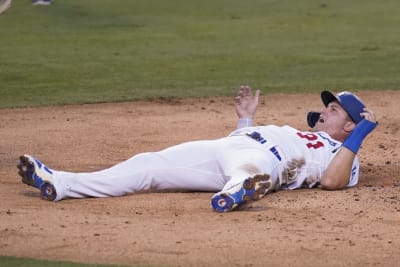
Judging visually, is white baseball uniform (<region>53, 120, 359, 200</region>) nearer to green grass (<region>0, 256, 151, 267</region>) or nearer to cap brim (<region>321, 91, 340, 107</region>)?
cap brim (<region>321, 91, 340, 107</region>)

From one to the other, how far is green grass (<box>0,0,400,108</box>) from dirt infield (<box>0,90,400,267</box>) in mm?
2980

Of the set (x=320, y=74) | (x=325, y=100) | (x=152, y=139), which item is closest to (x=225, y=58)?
(x=320, y=74)

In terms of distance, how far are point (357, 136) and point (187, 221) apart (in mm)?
1406

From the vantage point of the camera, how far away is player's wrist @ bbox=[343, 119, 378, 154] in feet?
23.6

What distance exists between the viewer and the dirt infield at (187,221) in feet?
18.9

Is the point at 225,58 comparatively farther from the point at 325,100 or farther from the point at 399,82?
the point at 325,100

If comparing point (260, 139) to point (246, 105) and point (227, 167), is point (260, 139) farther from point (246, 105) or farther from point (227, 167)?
point (246, 105)

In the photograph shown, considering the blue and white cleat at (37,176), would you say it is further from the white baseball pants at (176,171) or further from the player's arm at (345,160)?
the player's arm at (345,160)

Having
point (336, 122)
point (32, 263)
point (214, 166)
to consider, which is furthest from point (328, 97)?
point (32, 263)

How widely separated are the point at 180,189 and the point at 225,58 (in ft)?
25.9

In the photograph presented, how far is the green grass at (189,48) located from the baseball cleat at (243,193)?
17.8 ft

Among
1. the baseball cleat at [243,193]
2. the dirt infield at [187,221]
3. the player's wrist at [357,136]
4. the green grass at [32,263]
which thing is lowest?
the dirt infield at [187,221]

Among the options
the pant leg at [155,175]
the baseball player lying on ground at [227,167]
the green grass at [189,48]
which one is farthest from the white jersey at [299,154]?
the green grass at [189,48]

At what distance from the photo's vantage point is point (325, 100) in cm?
780
